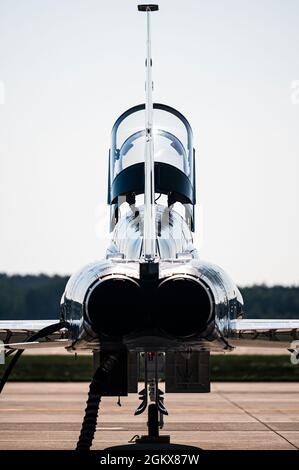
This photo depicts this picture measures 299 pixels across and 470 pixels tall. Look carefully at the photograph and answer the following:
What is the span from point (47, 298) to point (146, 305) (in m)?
56.1

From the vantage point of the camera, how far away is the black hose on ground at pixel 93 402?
31.0ft

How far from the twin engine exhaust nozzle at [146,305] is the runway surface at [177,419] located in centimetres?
603

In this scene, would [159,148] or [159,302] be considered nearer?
[159,302]

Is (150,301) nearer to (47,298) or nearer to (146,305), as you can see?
(146,305)

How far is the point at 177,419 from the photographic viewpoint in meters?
19.8

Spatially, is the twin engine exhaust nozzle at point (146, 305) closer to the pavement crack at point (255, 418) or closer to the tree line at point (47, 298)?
the pavement crack at point (255, 418)

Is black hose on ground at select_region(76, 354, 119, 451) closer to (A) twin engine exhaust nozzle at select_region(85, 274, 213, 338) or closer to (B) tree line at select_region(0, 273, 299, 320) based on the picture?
(A) twin engine exhaust nozzle at select_region(85, 274, 213, 338)

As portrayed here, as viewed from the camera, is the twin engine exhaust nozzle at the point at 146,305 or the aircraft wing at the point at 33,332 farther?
the aircraft wing at the point at 33,332

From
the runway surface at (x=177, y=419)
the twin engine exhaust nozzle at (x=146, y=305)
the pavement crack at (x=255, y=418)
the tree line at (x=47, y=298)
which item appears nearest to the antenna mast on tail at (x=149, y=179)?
the twin engine exhaust nozzle at (x=146, y=305)

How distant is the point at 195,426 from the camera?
722 inches

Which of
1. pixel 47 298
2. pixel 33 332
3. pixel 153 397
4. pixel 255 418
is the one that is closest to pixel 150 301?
pixel 33 332

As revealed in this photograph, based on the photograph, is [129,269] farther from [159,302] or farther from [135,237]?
[135,237]
